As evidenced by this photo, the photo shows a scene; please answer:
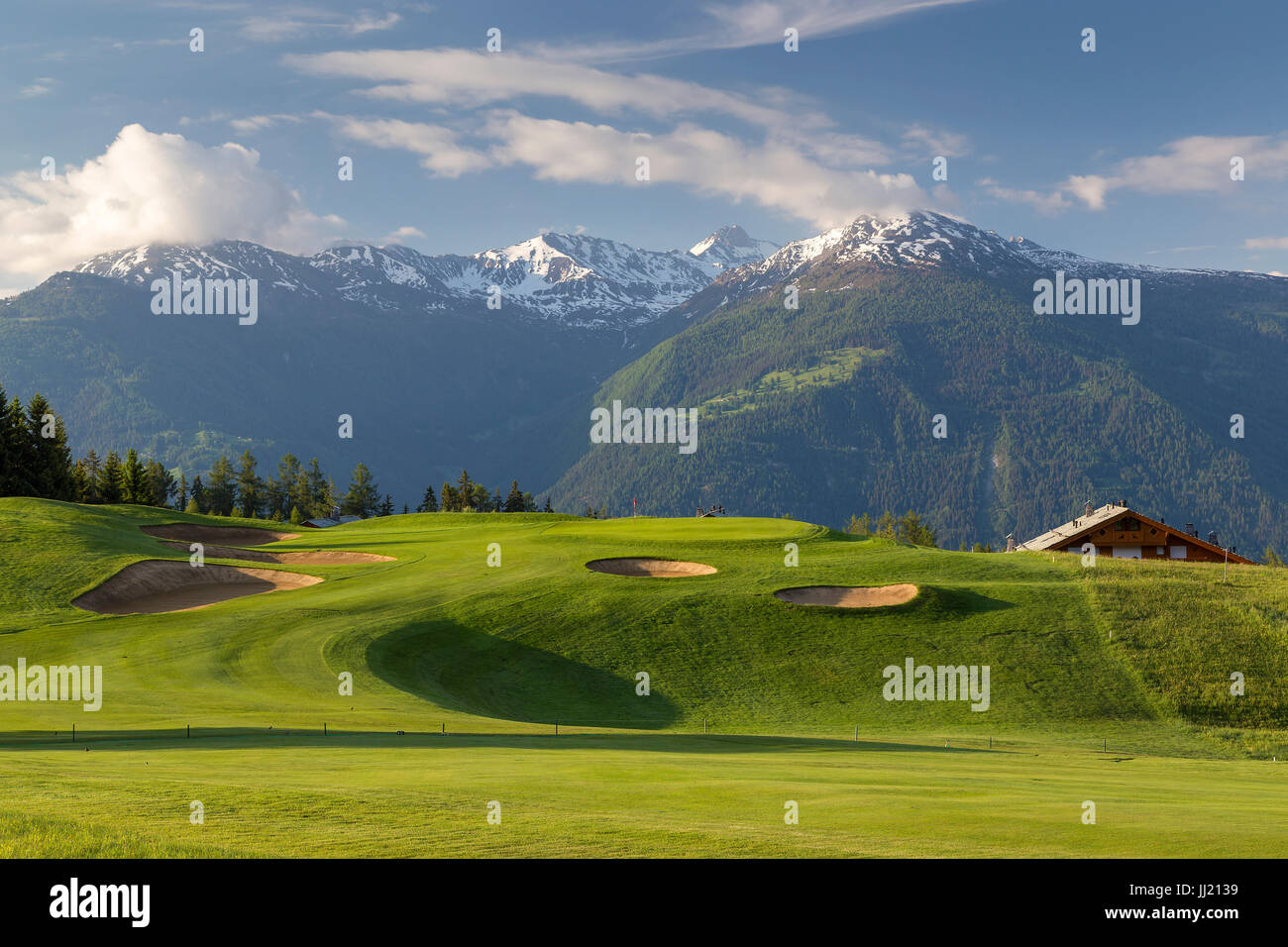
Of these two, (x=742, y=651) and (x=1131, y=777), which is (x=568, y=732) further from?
(x=1131, y=777)

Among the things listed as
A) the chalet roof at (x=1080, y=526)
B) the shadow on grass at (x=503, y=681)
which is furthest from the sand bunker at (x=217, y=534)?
the chalet roof at (x=1080, y=526)

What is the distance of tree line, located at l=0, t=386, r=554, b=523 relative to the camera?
292ft

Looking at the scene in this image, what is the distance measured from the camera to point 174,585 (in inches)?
2120

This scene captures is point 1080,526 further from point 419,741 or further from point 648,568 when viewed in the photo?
point 419,741

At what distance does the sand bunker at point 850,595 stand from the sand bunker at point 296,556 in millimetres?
27787

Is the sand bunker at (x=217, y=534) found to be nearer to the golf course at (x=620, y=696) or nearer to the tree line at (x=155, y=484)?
the golf course at (x=620, y=696)

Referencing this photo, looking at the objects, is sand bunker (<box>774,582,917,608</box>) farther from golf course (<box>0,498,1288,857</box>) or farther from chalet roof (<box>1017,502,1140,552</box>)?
chalet roof (<box>1017,502,1140,552</box>)

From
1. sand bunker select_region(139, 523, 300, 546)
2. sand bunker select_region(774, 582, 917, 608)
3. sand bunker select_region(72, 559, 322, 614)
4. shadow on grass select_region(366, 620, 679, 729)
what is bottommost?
shadow on grass select_region(366, 620, 679, 729)

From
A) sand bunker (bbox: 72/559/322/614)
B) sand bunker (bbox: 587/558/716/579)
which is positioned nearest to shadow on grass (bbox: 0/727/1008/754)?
sand bunker (bbox: 72/559/322/614)

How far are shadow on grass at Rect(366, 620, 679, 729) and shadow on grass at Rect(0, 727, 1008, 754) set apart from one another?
7069mm

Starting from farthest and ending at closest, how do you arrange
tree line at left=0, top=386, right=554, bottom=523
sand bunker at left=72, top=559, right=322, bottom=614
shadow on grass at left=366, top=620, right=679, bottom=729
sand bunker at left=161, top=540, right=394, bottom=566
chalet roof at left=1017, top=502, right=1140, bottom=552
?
chalet roof at left=1017, top=502, right=1140, bottom=552, tree line at left=0, top=386, right=554, bottom=523, sand bunker at left=161, top=540, right=394, bottom=566, sand bunker at left=72, top=559, right=322, bottom=614, shadow on grass at left=366, top=620, right=679, bottom=729

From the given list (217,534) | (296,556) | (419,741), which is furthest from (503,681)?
(217,534)
